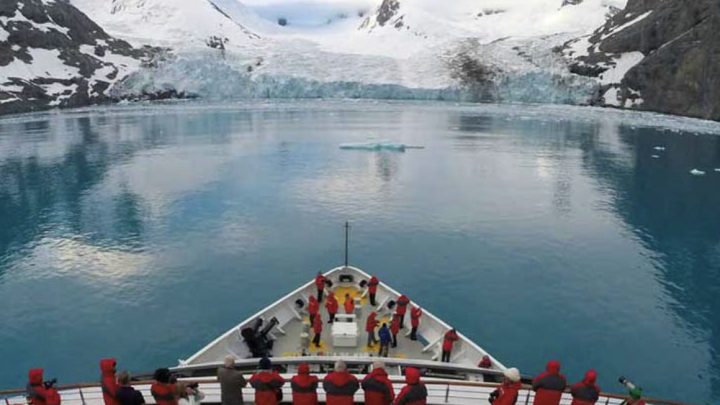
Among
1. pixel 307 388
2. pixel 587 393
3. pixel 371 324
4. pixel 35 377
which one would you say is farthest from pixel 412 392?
pixel 371 324

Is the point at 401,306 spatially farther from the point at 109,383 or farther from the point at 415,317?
the point at 109,383

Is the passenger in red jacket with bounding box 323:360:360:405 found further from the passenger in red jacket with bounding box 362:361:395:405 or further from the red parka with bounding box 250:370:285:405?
the red parka with bounding box 250:370:285:405

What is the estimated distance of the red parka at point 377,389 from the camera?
38.5 feet

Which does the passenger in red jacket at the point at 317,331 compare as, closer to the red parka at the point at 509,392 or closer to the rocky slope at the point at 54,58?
the red parka at the point at 509,392

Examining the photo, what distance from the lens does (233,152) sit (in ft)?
242

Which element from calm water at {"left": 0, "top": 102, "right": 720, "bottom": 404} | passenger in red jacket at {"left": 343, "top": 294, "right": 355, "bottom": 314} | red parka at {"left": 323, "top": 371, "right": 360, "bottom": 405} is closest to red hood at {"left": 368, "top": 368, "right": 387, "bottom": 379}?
red parka at {"left": 323, "top": 371, "right": 360, "bottom": 405}

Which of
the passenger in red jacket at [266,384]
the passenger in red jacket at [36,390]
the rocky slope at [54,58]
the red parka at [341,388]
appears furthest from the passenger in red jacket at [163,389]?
the rocky slope at [54,58]

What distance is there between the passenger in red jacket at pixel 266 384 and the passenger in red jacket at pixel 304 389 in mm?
680

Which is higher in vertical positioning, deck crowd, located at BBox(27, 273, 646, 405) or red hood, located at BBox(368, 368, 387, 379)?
red hood, located at BBox(368, 368, 387, 379)

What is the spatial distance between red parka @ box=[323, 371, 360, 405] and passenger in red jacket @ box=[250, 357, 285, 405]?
1313 millimetres

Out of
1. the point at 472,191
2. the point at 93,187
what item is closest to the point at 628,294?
the point at 472,191

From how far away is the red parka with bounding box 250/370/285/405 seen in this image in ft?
40.2

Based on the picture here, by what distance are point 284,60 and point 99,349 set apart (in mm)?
160748

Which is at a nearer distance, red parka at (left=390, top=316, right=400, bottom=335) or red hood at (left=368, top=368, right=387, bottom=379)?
red hood at (left=368, top=368, right=387, bottom=379)
